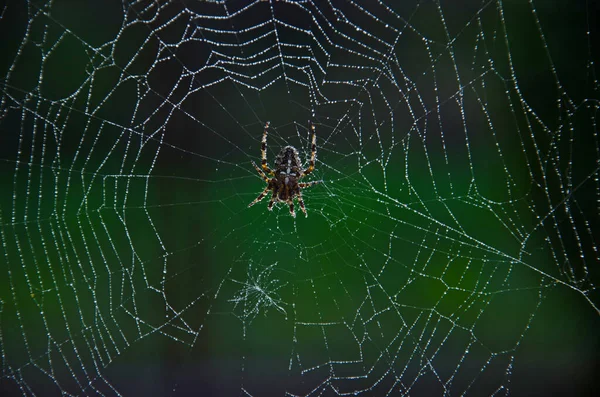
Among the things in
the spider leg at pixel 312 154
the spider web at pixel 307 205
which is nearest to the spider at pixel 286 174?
the spider leg at pixel 312 154

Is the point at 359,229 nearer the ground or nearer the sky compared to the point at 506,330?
nearer the sky

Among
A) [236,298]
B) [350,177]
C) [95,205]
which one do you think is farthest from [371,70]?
[95,205]

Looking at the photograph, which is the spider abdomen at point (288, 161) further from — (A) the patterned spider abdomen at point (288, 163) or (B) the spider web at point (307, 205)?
(B) the spider web at point (307, 205)

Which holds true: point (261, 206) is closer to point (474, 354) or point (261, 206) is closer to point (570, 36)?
point (474, 354)

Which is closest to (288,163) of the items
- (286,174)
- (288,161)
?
(288,161)

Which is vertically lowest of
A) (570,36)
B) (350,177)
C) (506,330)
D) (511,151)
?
(506,330)

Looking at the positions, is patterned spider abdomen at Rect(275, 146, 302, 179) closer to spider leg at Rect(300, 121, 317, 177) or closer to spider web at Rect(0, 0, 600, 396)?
spider leg at Rect(300, 121, 317, 177)

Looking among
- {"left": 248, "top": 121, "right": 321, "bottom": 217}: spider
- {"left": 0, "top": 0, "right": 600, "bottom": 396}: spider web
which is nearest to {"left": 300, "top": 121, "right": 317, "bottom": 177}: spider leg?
{"left": 248, "top": 121, "right": 321, "bottom": 217}: spider
